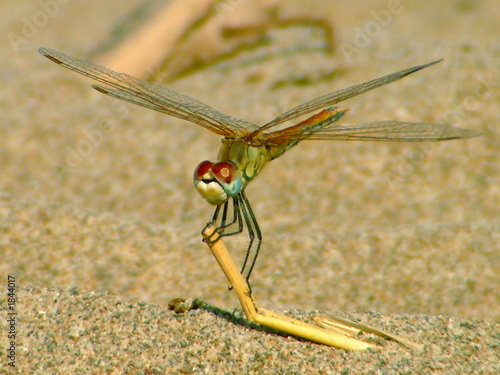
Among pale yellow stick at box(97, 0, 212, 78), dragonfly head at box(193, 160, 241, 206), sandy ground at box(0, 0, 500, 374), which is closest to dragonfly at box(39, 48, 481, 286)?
dragonfly head at box(193, 160, 241, 206)

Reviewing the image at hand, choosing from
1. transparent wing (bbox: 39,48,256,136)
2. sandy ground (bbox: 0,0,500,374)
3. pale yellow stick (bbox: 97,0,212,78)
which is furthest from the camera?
pale yellow stick (bbox: 97,0,212,78)

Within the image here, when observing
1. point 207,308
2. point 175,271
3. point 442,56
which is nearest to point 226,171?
point 207,308

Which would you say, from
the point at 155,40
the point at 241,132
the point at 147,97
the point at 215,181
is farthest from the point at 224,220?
the point at 155,40

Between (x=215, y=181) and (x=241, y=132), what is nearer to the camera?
(x=215, y=181)

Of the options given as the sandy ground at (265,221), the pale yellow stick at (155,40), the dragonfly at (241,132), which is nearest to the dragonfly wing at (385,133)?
the dragonfly at (241,132)

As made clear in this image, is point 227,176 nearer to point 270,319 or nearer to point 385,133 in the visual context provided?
point 270,319

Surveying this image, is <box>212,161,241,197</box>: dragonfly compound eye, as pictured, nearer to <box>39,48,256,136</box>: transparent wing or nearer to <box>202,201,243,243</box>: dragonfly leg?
<box>202,201,243,243</box>: dragonfly leg

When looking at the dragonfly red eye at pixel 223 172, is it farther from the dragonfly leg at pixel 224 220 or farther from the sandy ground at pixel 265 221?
the sandy ground at pixel 265 221
